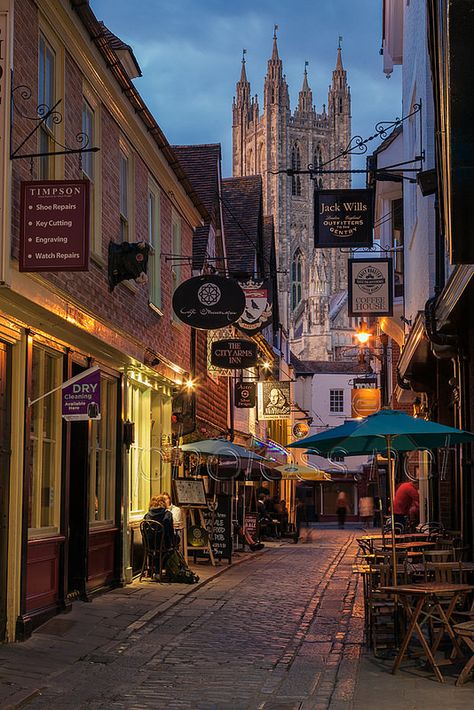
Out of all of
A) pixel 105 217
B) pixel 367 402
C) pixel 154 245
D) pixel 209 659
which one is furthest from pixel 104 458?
pixel 367 402

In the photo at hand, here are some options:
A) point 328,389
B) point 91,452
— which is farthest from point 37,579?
point 328,389

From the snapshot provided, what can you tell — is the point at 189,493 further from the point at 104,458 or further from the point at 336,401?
the point at 336,401

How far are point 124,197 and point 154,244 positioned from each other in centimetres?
212

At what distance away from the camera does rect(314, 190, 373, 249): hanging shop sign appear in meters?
17.8

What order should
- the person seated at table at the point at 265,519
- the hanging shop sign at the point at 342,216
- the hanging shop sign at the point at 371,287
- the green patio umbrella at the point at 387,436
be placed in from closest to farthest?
1. the green patio umbrella at the point at 387,436
2. the hanging shop sign at the point at 342,216
3. the hanging shop sign at the point at 371,287
4. the person seated at table at the point at 265,519

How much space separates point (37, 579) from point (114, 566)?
396 centimetres

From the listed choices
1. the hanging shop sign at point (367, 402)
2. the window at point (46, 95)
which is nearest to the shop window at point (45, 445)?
the window at point (46, 95)

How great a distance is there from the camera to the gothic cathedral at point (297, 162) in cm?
12588

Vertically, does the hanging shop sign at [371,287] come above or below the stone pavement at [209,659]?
above

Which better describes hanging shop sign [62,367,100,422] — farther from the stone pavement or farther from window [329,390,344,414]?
window [329,390,344,414]

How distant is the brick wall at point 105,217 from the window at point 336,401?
57.2m

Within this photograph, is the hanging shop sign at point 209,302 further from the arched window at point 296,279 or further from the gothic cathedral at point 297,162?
the arched window at point 296,279

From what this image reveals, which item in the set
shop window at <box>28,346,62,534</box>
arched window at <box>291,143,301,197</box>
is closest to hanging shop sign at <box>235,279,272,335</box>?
shop window at <box>28,346,62,534</box>

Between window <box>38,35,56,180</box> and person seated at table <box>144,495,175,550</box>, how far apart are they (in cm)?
613
